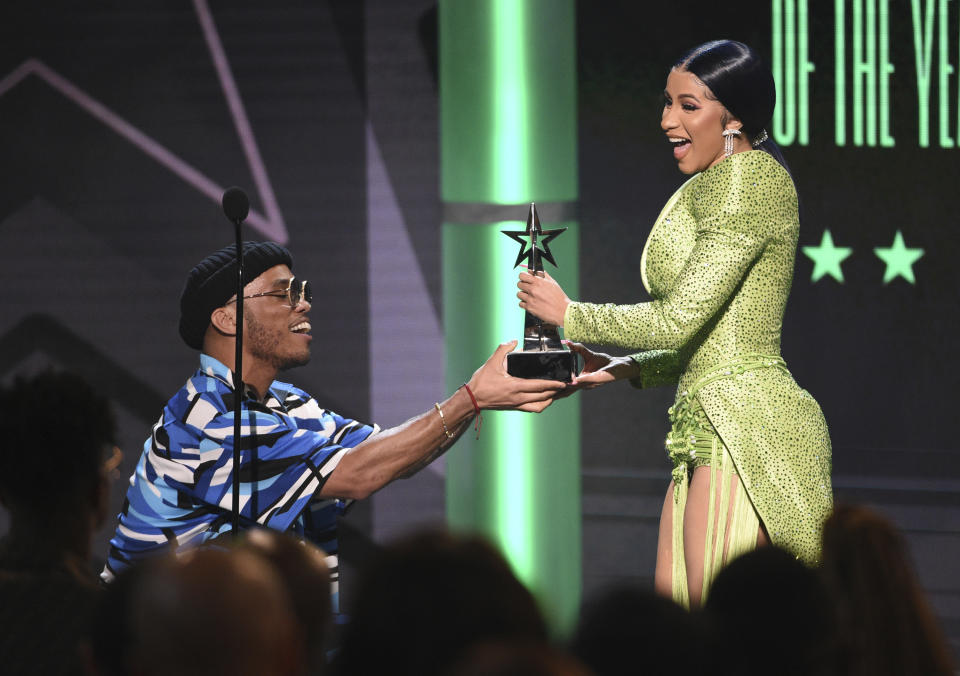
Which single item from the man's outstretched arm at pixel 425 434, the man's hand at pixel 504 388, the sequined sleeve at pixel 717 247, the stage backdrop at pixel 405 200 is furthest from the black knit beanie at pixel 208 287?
the stage backdrop at pixel 405 200

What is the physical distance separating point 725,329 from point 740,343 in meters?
0.05

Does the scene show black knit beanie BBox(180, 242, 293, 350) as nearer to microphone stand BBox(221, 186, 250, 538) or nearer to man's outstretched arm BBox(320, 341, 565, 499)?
microphone stand BBox(221, 186, 250, 538)

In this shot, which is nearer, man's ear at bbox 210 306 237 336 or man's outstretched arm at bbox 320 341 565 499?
man's outstretched arm at bbox 320 341 565 499

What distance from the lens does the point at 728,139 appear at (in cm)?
272

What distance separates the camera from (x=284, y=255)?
10.8 ft

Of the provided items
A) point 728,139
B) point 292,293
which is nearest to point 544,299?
point 728,139

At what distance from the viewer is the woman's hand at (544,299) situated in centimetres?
280

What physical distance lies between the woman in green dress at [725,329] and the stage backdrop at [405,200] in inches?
71.7

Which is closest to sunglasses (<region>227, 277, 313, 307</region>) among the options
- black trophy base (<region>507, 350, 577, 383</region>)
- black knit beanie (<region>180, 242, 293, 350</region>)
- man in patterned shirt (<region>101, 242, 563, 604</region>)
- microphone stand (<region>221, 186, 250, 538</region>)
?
black knit beanie (<region>180, 242, 293, 350</region>)

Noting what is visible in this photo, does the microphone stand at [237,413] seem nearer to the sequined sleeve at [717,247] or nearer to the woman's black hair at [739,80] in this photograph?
the sequined sleeve at [717,247]

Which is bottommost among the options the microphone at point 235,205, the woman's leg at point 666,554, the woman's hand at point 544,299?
the woman's leg at point 666,554

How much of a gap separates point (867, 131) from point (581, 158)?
108cm

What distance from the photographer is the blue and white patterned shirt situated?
286 cm

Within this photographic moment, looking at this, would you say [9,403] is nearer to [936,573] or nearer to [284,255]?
[284,255]
